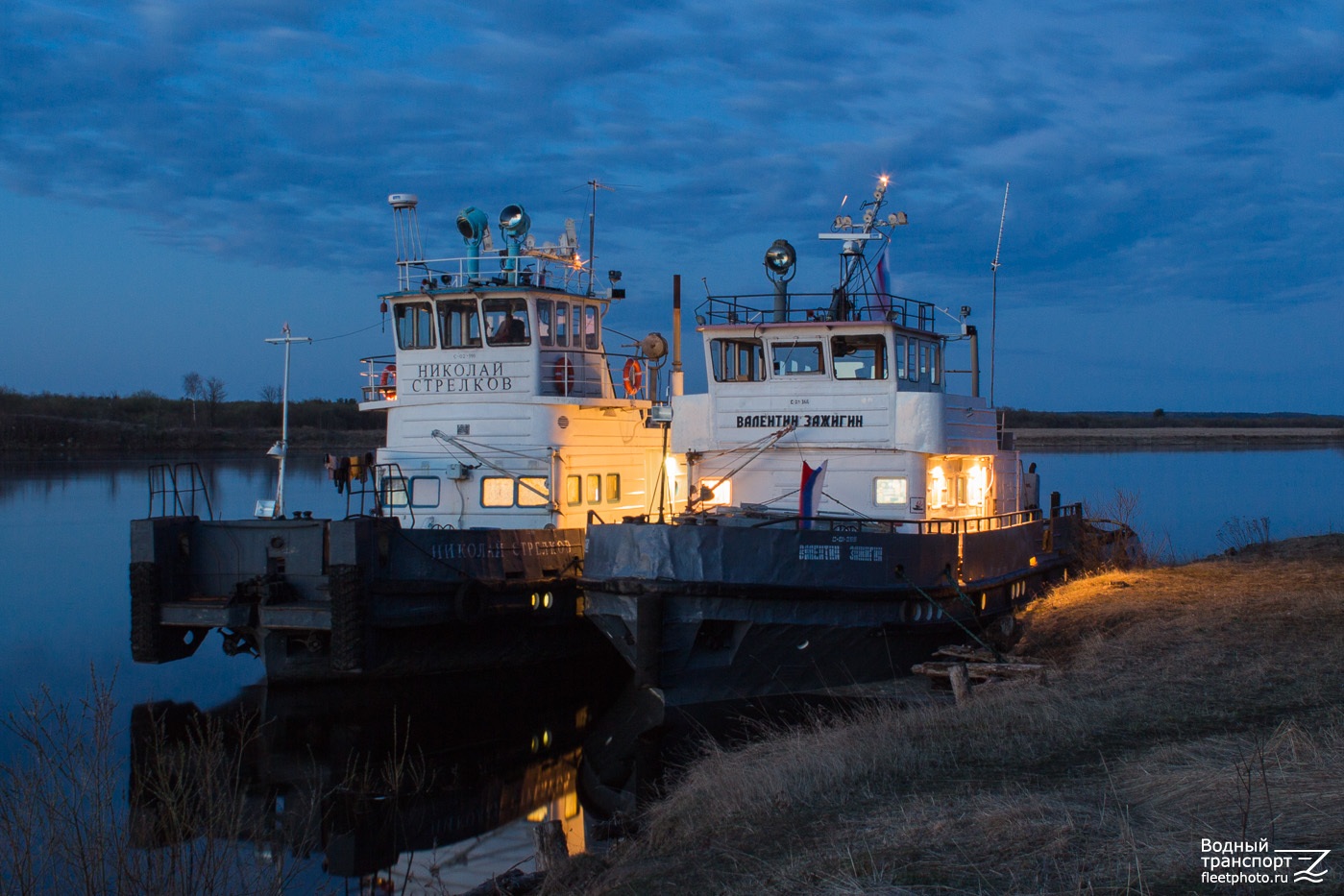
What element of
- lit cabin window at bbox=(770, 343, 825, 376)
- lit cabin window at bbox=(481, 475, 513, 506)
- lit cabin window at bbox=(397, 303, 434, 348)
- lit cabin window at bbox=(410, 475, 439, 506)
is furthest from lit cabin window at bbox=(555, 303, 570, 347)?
lit cabin window at bbox=(770, 343, 825, 376)

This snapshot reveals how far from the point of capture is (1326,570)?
→ 1697cm

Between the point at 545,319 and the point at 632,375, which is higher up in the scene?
the point at 545,319

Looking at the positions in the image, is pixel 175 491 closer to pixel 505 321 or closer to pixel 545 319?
pixel 505 321

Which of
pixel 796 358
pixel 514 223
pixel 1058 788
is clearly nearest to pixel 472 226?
pixel 514 223

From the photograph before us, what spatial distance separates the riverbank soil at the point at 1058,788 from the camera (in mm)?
5520

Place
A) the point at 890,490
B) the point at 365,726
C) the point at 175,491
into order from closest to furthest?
the point at 365,726, the point at 890,490, the point at 175,491

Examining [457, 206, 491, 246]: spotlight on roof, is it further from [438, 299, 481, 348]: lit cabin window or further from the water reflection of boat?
the water reflection of boat

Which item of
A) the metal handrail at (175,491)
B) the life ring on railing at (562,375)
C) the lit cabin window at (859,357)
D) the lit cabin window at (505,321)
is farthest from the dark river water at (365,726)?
the lit cabin window at (859,357)

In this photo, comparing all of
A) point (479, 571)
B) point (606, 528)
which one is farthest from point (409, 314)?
point (606, 528)

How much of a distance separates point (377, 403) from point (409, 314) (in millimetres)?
1407

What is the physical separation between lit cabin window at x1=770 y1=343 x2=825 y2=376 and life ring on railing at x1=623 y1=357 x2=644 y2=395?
3319mm

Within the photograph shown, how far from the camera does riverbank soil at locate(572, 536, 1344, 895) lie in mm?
5520

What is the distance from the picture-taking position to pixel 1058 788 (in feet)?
22.7

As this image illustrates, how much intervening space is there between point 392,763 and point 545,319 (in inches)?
278
